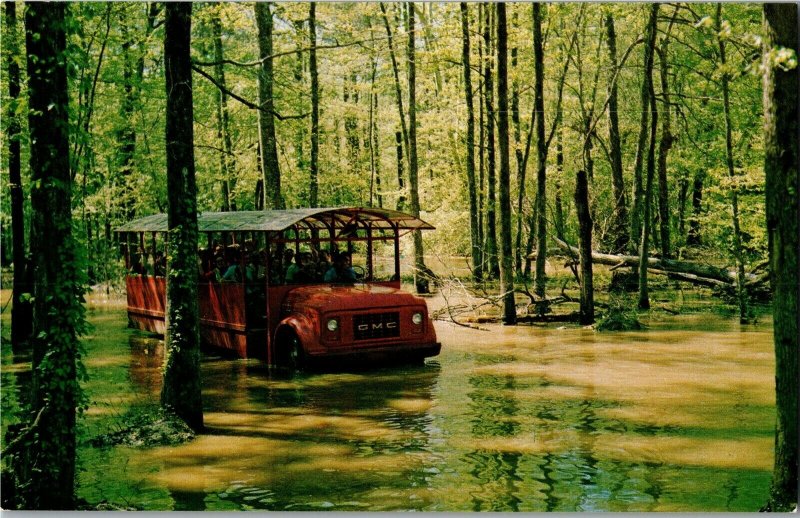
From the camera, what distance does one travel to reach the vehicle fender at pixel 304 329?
12539 millimetres

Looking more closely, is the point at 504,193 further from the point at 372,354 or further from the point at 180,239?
the point at 180,239

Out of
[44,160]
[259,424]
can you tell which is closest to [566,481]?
[259,424]

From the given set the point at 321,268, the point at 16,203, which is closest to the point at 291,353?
the point at 321,268

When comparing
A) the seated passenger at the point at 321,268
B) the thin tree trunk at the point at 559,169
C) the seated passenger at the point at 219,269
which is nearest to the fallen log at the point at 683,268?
the thin tree trunk at the point at 559,169

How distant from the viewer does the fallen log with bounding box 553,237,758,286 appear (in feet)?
68.9

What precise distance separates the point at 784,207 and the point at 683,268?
56.5 ft

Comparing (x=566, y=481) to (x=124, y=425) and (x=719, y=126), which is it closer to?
(x=124, y=425)

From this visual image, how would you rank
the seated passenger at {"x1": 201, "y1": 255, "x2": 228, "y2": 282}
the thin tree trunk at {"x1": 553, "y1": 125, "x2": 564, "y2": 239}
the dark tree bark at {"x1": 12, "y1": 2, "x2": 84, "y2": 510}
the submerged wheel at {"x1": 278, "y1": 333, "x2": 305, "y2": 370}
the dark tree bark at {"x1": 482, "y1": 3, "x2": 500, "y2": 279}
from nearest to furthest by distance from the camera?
the dark tree bark at {"x1": 12, "y1": 2, "x2": 84, "y2": 510} < the submerged wheel at {"x1": 278, "y1": 333, "x2": 305, "y2": 370} < the seated passenger at {"x1": 201, "y1": 255, "x2": 228, "y2": 282} < the dark tree bark at {"x1": 482, "y1": 3, "x2": 500, "y2": 279} < the thin tree trunk at {"x1": 553, "y1": 125, "x2": 564, "y2": 239}

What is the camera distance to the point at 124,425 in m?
9.57

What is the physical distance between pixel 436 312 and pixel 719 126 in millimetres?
11182

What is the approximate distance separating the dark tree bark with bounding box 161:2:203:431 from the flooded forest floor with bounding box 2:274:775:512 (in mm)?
686

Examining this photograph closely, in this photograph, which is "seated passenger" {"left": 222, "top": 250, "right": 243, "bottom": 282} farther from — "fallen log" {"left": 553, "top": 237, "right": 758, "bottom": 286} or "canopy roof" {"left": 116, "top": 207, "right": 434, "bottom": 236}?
"fallen log" {"left": 553, "top": 237, "right": 758, "bottom": 286}

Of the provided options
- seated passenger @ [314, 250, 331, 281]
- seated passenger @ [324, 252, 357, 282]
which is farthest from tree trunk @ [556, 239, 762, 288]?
seated passenger @ [324, 252, 357, 282]

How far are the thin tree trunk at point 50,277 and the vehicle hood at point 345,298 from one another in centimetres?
650
